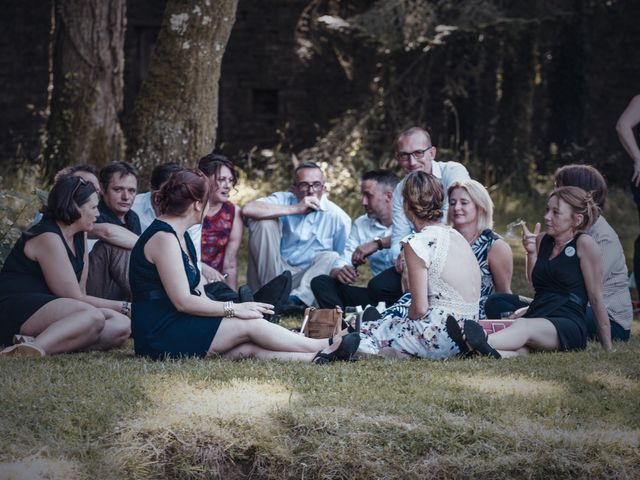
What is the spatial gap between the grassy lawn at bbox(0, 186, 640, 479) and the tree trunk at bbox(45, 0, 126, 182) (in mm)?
5891

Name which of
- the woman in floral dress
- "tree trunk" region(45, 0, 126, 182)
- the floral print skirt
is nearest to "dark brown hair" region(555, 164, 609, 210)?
the woman in floral dress

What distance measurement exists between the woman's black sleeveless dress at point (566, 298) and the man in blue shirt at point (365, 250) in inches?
63.5

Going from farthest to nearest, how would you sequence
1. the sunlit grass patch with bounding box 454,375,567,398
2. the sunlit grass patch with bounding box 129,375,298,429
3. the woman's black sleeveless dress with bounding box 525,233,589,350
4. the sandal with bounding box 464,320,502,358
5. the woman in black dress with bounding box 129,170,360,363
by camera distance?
1. the woman's black sleeveless dress with bounding box 525,233,589,350
2. the sandal with bounding box 464,320,502,358
3. the woman in black dress with bounding box 129,170,360,363
4. the sunlit grass patch with bounding box 454,375,567,398
5. the sunlit grass patch with bounding box 129,375,298,429

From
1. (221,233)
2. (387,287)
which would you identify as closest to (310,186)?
(221,233)

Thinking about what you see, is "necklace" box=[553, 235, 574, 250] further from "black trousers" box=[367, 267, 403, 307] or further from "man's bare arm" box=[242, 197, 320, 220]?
"man's bare arm" box=[242, 197, 320, 220]

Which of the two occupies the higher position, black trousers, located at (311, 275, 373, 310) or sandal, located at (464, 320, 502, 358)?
sandal, located at (464, 320, 502, 358)

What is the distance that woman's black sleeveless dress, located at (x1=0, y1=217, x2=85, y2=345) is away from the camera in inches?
236

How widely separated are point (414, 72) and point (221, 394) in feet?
37.6

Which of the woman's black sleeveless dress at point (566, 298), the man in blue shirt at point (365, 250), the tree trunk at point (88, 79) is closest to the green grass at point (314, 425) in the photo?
the woman's black sleeveless dress at point (566, 298)

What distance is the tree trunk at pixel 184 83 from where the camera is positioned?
9.73m

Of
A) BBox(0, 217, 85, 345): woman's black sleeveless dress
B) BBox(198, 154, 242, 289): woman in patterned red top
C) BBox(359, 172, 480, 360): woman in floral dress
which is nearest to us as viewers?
BBox(359, 172, 480, 360): woman in floral dress

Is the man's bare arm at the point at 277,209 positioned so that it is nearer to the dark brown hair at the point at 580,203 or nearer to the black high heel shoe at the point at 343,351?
the dark brown hair at the point at 580,203

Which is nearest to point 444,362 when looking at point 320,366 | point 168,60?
point 320,366

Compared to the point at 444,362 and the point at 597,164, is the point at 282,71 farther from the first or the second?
the point at 444,362
